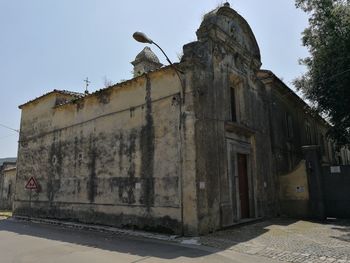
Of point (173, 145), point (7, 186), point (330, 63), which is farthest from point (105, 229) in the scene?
point (7, 186)

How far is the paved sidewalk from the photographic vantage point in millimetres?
7176

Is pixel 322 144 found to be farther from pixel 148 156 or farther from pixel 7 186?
pixel 7 186

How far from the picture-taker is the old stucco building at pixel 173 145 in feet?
34.1

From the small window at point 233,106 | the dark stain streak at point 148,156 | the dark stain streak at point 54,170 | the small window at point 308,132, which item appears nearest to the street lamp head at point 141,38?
the dark stain streak at point 148,156

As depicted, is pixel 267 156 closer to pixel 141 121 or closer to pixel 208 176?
pixel 208 176

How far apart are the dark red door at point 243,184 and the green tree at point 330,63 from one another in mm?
6389

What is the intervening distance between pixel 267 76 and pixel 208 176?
8.78 m

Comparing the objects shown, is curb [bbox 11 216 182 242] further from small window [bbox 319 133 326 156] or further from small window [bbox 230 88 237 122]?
small window [bbox 319 133 326 156]

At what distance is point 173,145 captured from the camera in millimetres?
10625

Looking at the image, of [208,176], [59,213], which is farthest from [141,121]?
[59,213]

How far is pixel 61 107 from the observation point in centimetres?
1602

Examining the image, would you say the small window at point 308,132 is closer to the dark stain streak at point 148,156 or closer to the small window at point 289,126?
the small window at point 289,126

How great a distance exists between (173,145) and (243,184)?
14.1 feet

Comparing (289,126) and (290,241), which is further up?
(289,126)
